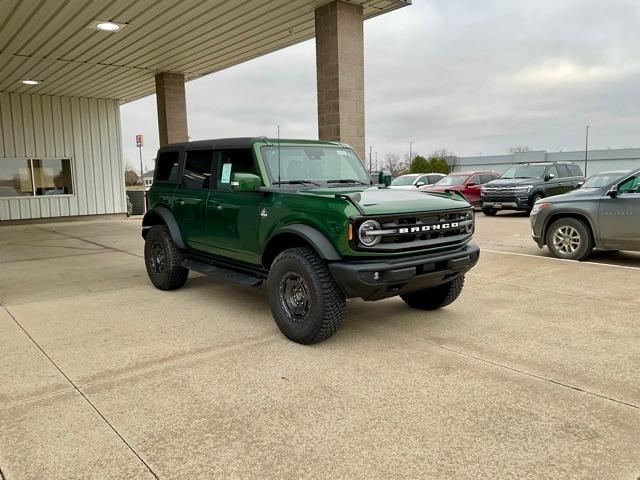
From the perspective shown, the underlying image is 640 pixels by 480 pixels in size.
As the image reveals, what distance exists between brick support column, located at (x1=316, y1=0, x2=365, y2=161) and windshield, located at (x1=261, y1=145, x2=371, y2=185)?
329 centimetres

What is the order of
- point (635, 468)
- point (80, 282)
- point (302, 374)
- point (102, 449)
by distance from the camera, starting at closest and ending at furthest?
point (635, 468) → point (102, 449) → point (302, 374) → point (80, 282)

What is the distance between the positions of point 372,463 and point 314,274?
6.09ft

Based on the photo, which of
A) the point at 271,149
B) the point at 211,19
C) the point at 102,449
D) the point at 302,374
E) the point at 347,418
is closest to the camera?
the point at 102,449

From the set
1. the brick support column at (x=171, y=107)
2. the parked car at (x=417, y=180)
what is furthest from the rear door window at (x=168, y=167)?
the parked car at (x=417, y=180)

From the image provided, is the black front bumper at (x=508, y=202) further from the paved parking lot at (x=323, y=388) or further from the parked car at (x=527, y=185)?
the paved parking lot at (x=323, y=388)

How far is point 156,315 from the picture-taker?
5.42 metres

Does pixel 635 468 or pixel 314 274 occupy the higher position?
pixel 314 274

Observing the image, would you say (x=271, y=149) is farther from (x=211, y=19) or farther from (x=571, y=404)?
(x=211, y=19)

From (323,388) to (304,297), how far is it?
1.05m

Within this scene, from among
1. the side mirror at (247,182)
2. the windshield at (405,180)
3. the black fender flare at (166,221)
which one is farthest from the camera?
the windshield at (405,180)

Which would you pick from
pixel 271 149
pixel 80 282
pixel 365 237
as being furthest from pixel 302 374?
pixel 80 282

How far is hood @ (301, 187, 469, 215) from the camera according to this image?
13.7 feet

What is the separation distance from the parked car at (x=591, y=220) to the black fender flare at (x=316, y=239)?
5641mm

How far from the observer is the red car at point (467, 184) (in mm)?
19703
